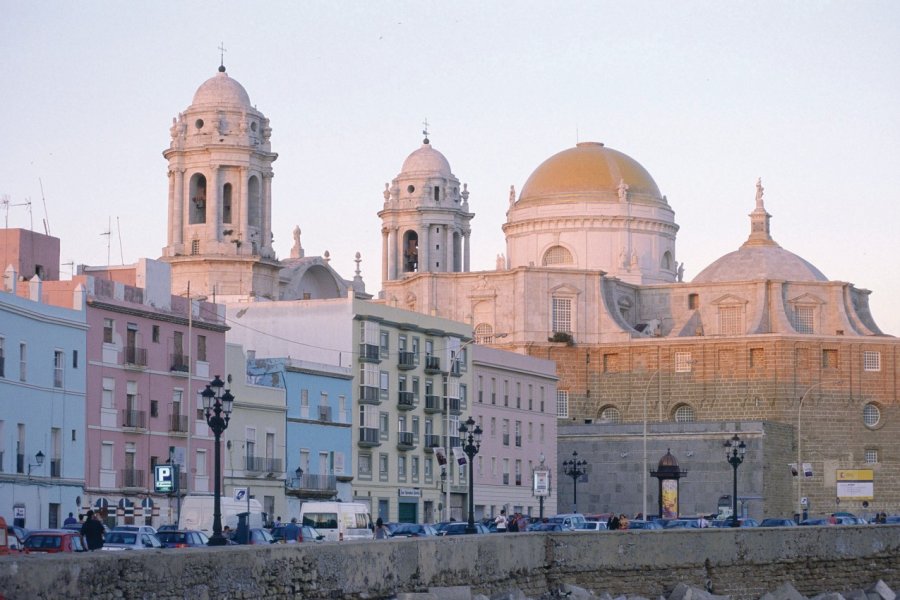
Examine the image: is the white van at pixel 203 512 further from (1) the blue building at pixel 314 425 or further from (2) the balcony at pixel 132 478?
(1) the blue building at pixel 314 425

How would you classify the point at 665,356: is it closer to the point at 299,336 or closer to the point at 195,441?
the point at 299,336

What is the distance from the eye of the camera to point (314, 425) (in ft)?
207

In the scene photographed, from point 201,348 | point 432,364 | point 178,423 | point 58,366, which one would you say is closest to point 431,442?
point 432,364

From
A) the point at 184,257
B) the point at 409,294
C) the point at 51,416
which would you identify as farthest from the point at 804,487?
the point at 51,416

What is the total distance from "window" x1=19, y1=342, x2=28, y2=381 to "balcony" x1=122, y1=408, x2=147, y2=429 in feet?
17.6

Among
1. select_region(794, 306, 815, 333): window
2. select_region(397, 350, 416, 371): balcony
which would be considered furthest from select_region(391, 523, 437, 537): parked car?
select_region(794, 306, 815, 333): window

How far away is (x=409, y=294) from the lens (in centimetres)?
10900

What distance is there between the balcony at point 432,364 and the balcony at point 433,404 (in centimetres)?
100

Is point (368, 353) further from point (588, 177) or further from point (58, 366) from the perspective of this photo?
point (588, 177)

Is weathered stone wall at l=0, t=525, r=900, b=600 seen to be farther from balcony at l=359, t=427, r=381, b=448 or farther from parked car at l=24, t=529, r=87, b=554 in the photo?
balcony at l=359, t=427, r=381, b=448

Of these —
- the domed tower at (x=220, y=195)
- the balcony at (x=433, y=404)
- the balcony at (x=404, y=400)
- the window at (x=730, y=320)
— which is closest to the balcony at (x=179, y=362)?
the balcony at (x=404, y=400)

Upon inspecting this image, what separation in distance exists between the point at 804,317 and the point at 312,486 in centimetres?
5439

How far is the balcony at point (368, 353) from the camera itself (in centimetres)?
6688

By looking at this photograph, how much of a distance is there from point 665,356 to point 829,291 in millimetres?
12770
